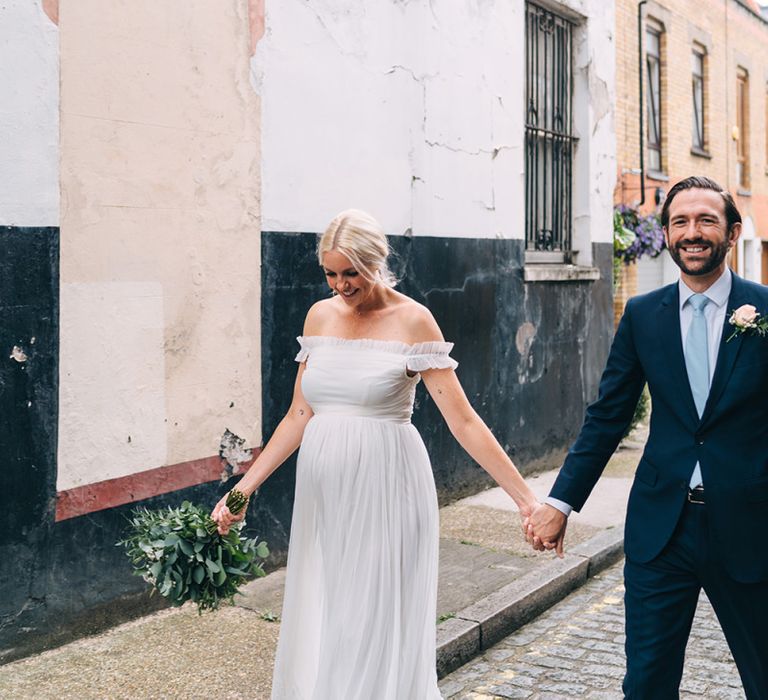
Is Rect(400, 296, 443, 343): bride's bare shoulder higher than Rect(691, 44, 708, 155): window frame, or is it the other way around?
Rect(691, 44, 708, 155): window frame

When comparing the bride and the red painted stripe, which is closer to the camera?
the bride

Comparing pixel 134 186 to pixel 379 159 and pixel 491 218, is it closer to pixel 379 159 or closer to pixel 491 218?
pixel 379 159

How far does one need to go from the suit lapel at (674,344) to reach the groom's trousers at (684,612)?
36 cm

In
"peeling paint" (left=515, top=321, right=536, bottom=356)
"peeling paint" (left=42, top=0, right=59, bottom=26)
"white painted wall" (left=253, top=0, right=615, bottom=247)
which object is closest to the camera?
"peeling paint" (left=42, top=0, right=59, bottom=26)

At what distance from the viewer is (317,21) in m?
6.89

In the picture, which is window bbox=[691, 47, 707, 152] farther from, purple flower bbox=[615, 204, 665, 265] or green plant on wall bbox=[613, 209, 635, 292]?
green plant on wall bbox=[613, 209, 635, 292]

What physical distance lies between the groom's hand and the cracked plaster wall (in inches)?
102

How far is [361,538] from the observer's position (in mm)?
3836

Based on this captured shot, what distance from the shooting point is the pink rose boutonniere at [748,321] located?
322 cm

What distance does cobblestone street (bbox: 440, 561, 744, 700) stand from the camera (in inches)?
193

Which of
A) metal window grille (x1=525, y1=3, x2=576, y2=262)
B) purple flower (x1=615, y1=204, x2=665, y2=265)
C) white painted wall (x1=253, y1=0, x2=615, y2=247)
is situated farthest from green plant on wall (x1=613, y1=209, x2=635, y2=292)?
metal window grille (x1=525, y1=3, x2=576, y2=262)

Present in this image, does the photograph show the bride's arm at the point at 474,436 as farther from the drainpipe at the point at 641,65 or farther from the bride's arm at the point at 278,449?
the drainpipe at the point at 641,65

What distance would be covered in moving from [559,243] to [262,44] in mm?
5469

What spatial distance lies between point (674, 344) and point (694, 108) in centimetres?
1543
